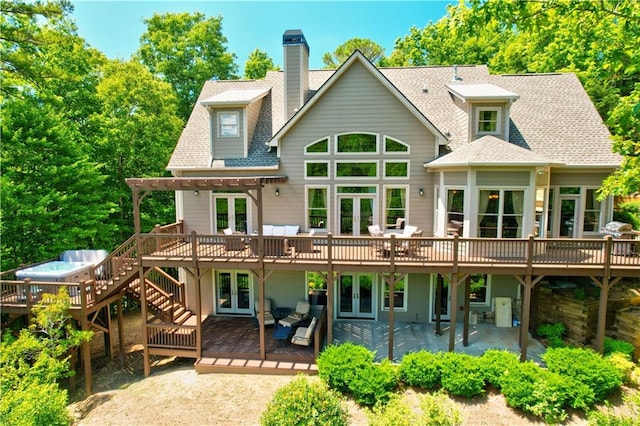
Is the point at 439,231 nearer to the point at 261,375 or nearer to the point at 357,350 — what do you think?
the point at 357,350

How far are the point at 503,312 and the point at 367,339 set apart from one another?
539 centimetres

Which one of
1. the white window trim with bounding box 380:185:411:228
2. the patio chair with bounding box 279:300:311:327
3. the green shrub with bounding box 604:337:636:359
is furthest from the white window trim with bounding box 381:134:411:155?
the green shrub with bounding box 604:337:636:359

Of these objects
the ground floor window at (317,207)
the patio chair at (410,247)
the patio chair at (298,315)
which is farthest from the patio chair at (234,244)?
the patio chair at (410,247)

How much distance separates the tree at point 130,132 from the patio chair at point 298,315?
35.8 feet

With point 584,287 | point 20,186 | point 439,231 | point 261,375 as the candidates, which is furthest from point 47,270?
point 584,287

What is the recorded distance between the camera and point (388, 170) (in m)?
12.7

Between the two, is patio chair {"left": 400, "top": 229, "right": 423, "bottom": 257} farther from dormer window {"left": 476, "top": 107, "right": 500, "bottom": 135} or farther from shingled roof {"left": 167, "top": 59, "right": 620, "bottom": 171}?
dormer window {"left": 476, "top": 107, "right": 500, "bottom": 135}

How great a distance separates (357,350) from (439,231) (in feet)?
17.5

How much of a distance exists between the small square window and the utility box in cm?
666

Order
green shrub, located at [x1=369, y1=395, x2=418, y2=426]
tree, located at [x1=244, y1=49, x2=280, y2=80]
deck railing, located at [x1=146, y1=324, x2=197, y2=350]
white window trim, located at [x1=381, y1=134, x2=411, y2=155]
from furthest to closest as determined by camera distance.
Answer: tree, located at [x1=244, y1=49, x2=280, y2=80] < white window trim, located at [x1=381, y1=134, x2=411, y2=155] < deck railing, located at [x1=146, y1=324, x2=197, y2=350] < green shrub, located at [x1=369, y1=395, x2=418, y2=426]

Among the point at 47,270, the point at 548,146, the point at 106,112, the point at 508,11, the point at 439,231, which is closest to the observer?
the point at 508,11

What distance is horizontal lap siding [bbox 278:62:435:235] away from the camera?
12.4 m

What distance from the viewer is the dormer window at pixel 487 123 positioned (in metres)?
12.8

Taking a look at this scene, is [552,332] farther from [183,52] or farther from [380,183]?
[183,52]
